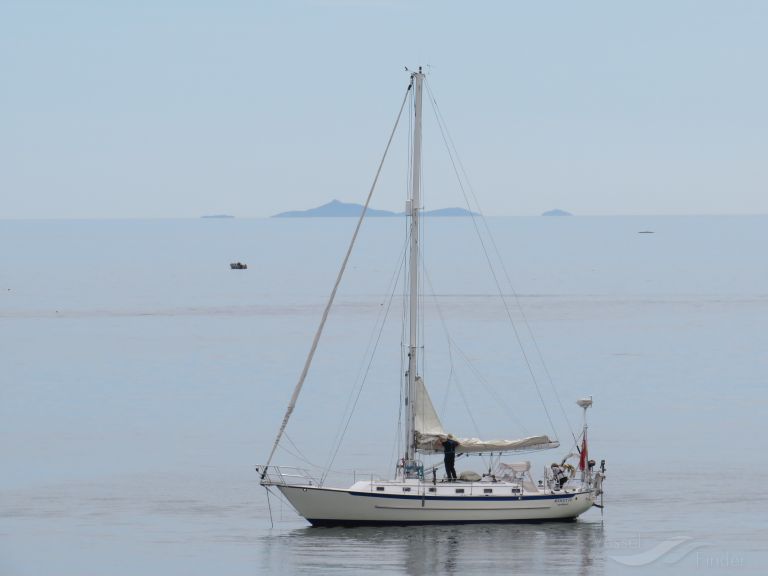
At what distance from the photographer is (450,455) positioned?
5022 centimetres

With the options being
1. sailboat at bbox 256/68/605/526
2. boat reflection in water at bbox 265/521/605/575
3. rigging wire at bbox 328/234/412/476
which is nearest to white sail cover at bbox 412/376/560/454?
sailboat at bbox 256/68/605/526

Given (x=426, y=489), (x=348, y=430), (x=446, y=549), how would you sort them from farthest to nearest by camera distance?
(x=348, y=430)
(x=426, y=489)
(x=446, y=549)

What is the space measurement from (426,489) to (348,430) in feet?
78.0

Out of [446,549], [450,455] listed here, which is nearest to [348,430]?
[450,455]

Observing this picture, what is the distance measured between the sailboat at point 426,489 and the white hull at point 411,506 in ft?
0.11

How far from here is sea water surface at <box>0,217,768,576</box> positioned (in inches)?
1903

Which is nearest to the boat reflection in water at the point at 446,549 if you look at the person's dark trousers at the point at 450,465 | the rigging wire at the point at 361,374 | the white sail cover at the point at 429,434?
the person's dark trousers at the point at 450,465

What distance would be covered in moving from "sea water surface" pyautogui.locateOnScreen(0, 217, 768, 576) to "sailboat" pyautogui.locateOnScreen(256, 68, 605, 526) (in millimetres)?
689

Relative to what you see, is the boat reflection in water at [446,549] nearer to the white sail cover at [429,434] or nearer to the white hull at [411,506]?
the white hull at [411,506]

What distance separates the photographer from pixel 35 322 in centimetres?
14312

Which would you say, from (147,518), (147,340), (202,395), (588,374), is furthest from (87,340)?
(147,518)

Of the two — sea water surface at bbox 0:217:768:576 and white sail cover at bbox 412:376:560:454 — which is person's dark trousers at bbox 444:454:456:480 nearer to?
white sail cover at bbox 412:376:560:454

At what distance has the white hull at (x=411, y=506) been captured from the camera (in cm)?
4941

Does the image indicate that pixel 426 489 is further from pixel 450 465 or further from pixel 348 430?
pixel 348 430
